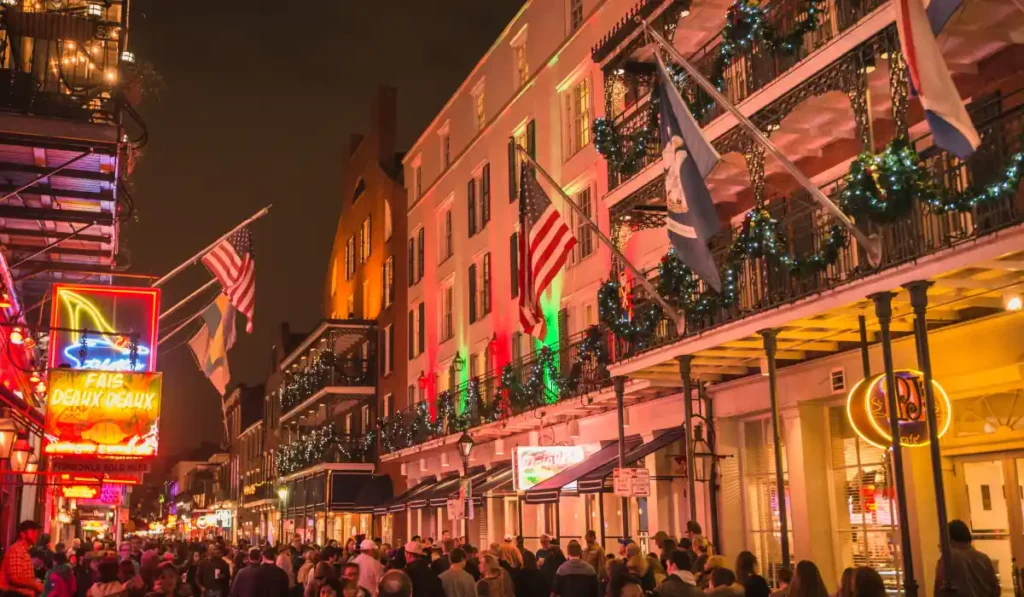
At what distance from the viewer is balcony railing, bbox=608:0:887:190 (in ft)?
48.9

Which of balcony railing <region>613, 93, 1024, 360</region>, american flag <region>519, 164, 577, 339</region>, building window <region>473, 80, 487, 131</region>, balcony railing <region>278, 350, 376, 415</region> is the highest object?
building window <region>473, 80, 487, 131</region>

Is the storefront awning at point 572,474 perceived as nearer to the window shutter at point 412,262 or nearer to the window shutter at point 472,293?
the window shutter at point 472,293

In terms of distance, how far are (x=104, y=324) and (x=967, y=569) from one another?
15.9m

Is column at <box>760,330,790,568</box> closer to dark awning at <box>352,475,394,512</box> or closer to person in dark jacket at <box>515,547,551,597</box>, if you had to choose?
person in dark jacket at <box>515,547,551,597</box>

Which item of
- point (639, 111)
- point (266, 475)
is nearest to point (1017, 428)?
point (639, 111)

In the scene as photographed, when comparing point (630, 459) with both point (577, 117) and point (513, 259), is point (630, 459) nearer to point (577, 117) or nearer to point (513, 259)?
point (577, 117)

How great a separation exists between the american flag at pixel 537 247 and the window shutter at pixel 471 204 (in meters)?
14.4

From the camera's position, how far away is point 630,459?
2092 cm

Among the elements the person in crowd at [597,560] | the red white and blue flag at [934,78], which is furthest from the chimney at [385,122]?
the red white and blue flag at [934,78]

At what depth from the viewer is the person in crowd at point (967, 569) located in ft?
34.6

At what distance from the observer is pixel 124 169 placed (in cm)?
1906

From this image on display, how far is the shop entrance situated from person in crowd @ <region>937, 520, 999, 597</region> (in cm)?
425

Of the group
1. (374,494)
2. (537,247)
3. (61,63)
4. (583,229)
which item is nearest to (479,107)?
(583,229)

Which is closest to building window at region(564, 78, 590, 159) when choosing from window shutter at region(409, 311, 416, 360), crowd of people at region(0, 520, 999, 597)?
crowd of people at region(0, 520, 999, 597)
